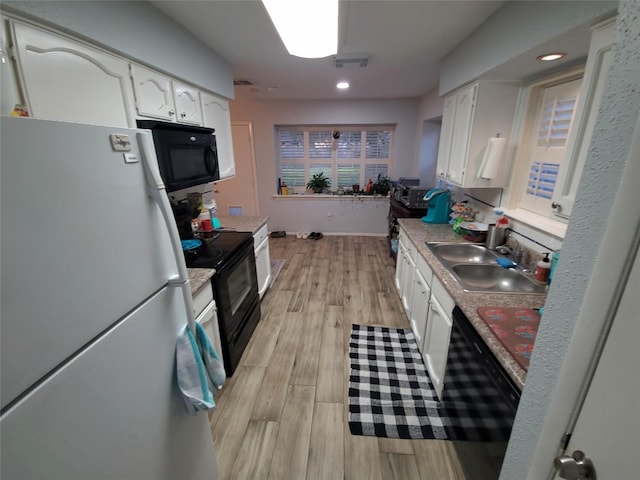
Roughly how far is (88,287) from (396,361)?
6.79 feet

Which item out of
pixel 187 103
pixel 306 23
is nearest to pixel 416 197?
pixel 306 23

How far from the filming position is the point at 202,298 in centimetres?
159

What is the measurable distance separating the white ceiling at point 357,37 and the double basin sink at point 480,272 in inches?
48.7

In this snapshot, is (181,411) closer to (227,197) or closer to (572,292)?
(572,292)

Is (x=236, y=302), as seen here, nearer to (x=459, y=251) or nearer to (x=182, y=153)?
(x=182, y=153)

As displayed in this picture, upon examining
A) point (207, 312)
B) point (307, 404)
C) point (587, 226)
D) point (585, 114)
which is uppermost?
point (585, 114)

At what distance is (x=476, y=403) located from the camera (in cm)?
123

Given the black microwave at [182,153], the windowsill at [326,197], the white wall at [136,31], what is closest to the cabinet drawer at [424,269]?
the black microwave at [182,153]

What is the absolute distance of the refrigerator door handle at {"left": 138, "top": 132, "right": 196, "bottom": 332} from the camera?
0.81 m

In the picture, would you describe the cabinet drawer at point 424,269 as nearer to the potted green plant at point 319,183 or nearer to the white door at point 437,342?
the white door at point 437,342

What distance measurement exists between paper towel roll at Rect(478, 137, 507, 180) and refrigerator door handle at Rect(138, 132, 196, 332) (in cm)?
214

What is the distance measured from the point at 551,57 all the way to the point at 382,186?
3.37 meters

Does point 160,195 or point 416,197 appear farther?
point 416,197

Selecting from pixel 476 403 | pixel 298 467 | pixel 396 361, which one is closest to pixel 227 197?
pixel 396 361
